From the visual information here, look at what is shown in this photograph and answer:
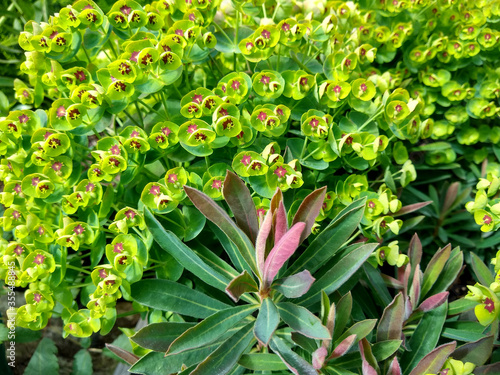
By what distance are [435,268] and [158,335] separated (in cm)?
69

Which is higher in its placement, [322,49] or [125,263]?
[322,49]

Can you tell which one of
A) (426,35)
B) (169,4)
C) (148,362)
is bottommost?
(148,362)

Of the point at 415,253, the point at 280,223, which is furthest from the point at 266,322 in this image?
the point at 415,253

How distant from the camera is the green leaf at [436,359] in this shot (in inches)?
31.3

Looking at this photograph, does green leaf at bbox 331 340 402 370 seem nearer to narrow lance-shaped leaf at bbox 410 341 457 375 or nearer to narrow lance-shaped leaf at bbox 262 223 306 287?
narrow lance-shaped leaf at bbox 410 341 457 375

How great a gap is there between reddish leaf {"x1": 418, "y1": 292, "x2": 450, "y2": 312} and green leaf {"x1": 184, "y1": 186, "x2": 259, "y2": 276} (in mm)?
404

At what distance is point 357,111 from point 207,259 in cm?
56

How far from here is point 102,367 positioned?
157 centimetres

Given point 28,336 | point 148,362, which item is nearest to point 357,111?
point 148,362

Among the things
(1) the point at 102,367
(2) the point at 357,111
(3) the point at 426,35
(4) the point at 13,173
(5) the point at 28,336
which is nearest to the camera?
(4) the point at 13,173

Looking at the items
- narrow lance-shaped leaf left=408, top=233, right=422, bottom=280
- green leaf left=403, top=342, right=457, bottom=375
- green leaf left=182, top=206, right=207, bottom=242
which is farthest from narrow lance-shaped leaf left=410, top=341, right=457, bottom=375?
green leaf left=182, top=206, right=207, bottom=242

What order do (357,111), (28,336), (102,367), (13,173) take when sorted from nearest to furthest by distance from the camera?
(13,173), (357,111), (28,336), (102,367)

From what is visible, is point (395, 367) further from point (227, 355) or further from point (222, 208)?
point (222, 208)

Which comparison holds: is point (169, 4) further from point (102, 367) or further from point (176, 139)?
point (102, 367)
